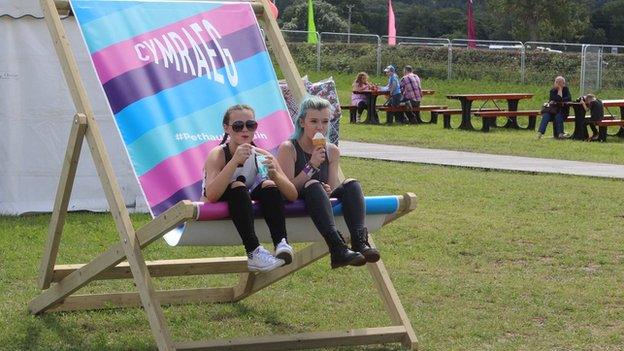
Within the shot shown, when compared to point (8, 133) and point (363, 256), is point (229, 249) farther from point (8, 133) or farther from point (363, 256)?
point (363, 256)

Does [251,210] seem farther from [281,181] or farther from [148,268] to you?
[148,268]

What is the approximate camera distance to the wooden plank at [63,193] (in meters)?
5.91

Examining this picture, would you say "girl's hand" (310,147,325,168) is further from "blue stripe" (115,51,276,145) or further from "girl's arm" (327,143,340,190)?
"blue stripe" (115,51,276,145)

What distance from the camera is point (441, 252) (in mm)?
8586

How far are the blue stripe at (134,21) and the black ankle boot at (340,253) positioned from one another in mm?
1749

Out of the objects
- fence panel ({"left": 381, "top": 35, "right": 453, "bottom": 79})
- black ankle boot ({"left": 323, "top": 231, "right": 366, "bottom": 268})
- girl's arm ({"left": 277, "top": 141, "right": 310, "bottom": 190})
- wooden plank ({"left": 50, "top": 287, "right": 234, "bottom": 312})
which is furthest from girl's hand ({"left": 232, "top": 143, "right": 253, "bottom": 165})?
fence panel ({"left": 381, "top": 35, "right": 453, "bottom": 79})

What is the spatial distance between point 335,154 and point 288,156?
0.90 feet

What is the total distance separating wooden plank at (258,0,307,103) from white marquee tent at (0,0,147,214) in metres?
3.39

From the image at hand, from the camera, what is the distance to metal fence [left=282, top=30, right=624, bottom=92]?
2889cm

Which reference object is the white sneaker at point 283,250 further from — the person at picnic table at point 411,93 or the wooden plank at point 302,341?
the person at picnic table at point 411,93

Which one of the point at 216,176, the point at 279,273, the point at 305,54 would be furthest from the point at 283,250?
the point at 305,54

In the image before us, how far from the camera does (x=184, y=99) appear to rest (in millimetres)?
6504

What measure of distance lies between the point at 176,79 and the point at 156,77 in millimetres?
133

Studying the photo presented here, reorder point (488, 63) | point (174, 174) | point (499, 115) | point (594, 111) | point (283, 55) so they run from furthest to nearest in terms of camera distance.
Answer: point (488, 63) < point (499, 115) < point (594, 111) < point (283, 55) < point (174, 174)
